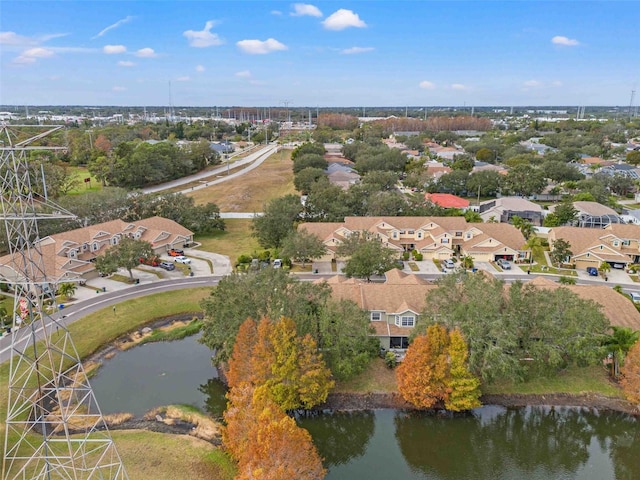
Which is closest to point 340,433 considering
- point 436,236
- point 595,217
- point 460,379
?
point 460,379

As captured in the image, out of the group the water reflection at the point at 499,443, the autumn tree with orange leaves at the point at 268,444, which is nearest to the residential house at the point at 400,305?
the water reflection at the point at 499,443

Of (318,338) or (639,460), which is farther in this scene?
(318,338)

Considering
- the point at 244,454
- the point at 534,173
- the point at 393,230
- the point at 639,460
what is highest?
the point at 534,173

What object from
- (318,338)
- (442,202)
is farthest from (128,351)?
(442,202)

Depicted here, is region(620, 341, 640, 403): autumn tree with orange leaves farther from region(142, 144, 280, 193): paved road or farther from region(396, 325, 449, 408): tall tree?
region(142, 144, 280, 193): paved road

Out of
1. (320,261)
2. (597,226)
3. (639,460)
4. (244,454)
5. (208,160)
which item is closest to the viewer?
(244,454)

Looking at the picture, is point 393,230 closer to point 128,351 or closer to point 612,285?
point 612,285

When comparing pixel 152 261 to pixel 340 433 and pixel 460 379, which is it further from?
pixel 460 379
